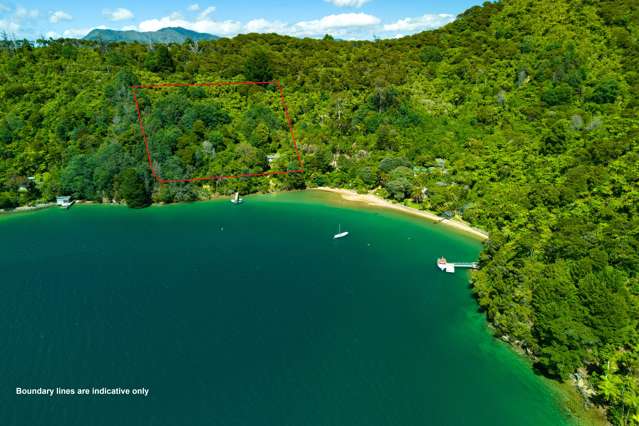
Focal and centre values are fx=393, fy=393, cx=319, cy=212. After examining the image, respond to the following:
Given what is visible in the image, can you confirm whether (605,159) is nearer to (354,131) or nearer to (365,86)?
(354,131)

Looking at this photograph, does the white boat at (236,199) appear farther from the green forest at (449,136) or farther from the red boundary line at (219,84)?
the red boundary line at (219,84)

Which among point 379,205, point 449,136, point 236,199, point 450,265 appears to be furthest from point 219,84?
point 450,265

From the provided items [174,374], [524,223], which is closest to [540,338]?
[524,223]

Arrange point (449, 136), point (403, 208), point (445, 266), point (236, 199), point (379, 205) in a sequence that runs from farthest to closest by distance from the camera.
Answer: point (449, 136)
point (236, 199)
point (379, 205)
point (403, 208)
point (445, 266)

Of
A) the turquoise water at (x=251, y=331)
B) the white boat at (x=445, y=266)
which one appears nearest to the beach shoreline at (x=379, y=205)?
the turquoise water at (x=251, y=331)

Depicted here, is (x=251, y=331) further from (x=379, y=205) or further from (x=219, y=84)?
(x=219, y=84)

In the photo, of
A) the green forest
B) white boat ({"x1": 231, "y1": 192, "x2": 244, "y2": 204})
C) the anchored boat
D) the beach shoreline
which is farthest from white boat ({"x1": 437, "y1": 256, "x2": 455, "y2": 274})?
white boat ({"x1": 231, "y1": 192, "x2": 244, "y2": 204})

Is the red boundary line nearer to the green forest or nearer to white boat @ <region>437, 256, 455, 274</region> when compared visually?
the green forest

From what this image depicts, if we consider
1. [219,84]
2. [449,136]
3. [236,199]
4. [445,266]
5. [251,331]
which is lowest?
[445,266]
